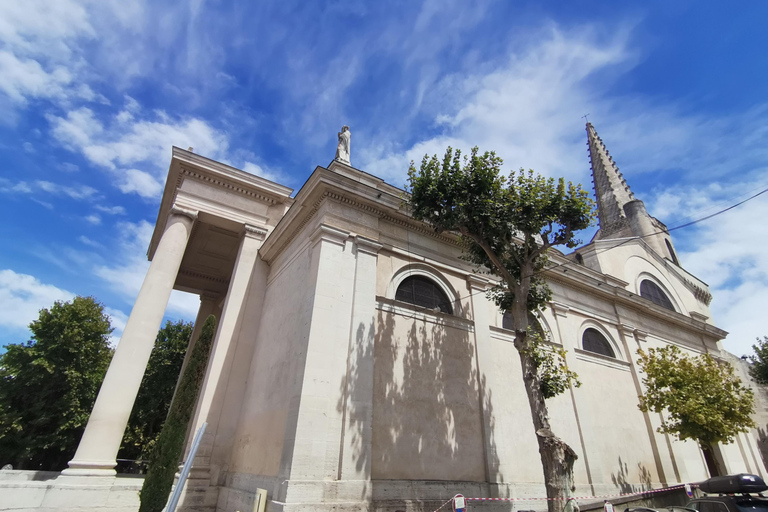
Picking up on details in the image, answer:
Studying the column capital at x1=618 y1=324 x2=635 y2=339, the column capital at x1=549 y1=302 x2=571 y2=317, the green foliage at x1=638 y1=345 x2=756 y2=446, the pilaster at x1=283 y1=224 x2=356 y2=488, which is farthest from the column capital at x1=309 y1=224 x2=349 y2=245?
the column capital at x1=618 y1=324 x2=635 y2=339

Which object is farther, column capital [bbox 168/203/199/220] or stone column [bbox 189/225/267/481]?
column capital [bbox 168/203/199/220]

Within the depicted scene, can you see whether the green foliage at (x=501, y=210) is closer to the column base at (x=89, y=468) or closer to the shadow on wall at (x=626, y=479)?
the shadow on wall at (x=626, y=479)

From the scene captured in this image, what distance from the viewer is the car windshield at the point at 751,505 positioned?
7754mm

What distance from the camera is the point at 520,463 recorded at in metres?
10.9

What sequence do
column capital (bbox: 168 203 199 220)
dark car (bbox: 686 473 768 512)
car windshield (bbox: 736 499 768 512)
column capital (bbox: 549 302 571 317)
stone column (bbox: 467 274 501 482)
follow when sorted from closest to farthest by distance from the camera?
car windshield (bbox: 736 499 768 512)
dark car (bbox: 686 473 768 512)
stone column (bbox: 467 274 501 482)
column capital (bbox: 168 203 199 220)
column capital (bbox: 549 302 571 317)

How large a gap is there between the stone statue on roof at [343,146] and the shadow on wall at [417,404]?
18.0ft

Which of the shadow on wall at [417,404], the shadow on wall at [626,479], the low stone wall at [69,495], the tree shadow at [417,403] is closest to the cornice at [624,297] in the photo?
the tree shadow at [417,403]

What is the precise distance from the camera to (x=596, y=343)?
53.2 ft

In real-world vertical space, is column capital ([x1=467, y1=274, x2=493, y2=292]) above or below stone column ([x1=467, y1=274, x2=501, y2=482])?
above

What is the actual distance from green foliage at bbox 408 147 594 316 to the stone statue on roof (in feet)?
11.5

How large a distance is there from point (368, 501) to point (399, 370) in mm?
2960

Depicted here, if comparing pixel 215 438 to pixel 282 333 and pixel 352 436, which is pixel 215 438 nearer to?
pixel 282 333

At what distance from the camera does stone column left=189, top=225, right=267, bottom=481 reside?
1098cm

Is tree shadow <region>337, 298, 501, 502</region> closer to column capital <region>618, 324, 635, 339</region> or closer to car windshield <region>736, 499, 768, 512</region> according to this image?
car windshield <region>736, 499, 768, 512</region>
